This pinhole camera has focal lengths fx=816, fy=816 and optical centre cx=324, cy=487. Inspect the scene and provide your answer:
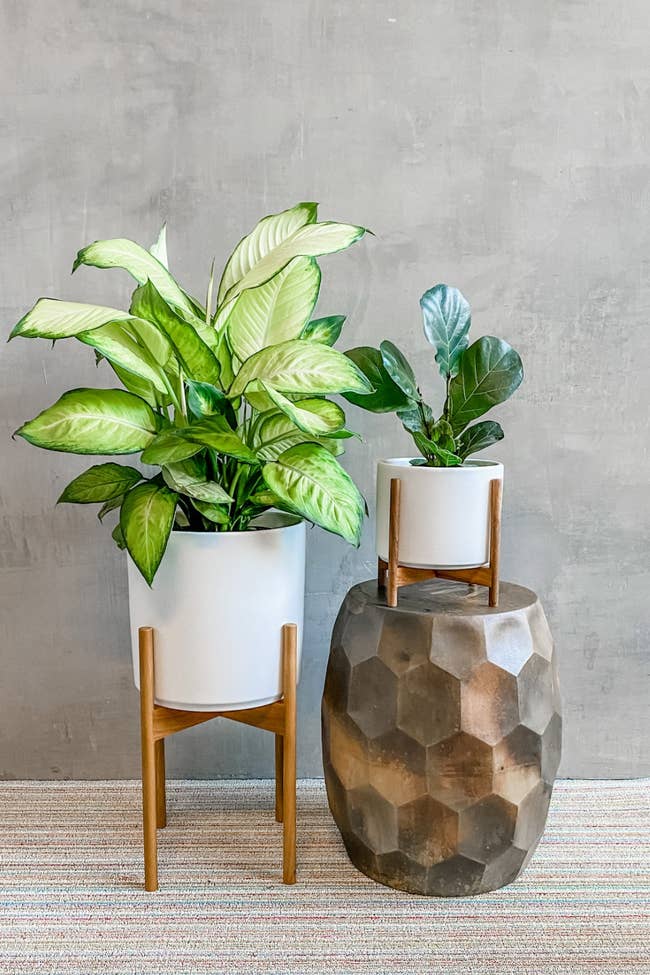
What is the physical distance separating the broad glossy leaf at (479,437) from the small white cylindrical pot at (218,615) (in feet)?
0.97

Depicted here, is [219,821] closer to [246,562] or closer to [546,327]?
[246,562]

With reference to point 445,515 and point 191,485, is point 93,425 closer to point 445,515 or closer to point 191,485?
point 191,485

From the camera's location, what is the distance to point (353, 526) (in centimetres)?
104

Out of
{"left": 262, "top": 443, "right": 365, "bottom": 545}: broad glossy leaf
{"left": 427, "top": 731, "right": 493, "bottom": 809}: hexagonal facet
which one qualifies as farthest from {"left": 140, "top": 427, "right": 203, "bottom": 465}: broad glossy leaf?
{"left": 427, "top": 731, "right": 493, "bottom": 809}: hexagonal facet

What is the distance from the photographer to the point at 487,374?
1169 millimetres

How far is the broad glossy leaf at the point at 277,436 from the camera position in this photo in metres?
1.14

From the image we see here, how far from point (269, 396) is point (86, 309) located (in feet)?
0.83

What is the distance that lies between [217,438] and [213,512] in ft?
0.41

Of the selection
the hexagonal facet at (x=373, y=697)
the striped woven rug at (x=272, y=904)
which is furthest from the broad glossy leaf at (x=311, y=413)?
the striped woven rug at (x=272, y=904)

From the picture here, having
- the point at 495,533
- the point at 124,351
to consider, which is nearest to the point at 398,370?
the point at 495,533

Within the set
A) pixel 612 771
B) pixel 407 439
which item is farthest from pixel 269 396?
pixel 612 771

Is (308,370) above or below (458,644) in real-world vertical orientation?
above

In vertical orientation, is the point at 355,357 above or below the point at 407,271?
below

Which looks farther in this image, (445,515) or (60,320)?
(445,515)
